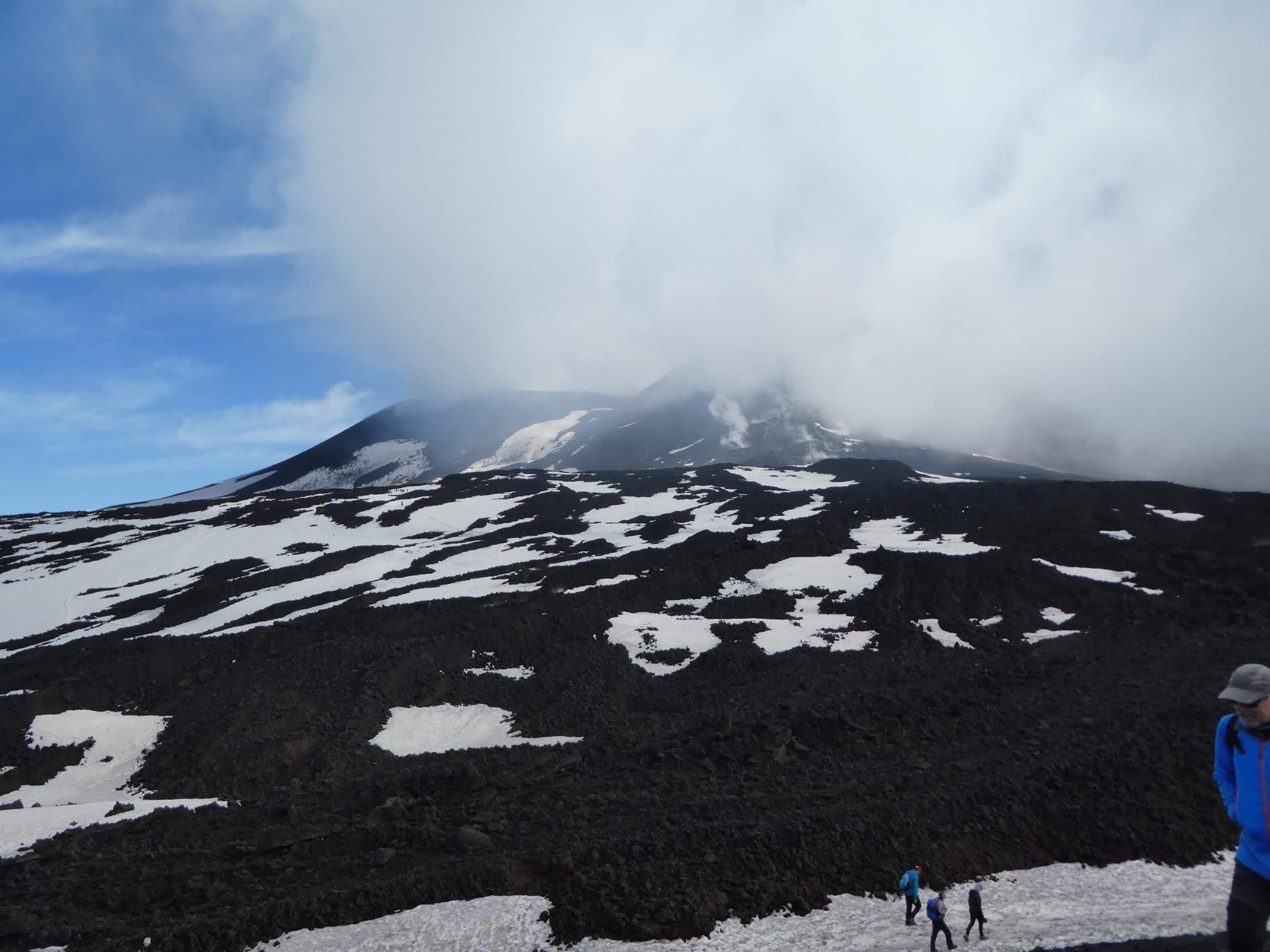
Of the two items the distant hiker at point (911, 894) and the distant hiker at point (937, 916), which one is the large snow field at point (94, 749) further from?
the distant hiker at point (937, 916)

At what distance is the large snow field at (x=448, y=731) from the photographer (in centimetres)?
3117

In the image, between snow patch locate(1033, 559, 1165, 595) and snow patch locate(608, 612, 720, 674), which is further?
snow patch locate(1033, 559, 1165, 595)

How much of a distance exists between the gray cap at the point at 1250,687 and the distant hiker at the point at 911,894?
1238cm

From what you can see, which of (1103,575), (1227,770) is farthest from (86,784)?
(1103,575)

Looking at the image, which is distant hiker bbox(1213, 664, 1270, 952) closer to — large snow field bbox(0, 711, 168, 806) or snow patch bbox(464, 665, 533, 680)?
snow patch bbox(464, 665, 533, 680)

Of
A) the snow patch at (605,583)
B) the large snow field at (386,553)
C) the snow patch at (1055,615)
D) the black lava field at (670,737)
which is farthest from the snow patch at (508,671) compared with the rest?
the snow patch at (1055,615)

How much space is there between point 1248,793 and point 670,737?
23180 millimetres

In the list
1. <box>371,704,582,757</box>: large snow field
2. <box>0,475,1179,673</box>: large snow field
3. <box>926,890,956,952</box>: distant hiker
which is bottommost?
<box>371,704,582,757</box>: large snow field

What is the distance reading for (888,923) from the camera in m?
15.9

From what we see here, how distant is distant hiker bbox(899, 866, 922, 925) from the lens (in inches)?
619

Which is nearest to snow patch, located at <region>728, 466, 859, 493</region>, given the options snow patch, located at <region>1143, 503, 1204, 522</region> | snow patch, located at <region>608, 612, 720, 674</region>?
snow patch, located at <region>1143, 503, 1204, 522</region>

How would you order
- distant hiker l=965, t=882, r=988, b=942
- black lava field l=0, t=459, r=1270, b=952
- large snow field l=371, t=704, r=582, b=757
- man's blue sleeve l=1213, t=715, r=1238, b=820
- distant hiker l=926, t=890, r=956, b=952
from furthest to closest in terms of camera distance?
large snow field l=371, t=704, r=582, b=757 → black lava field l=0, t=459, r=1270, b=952 → distant hiker l=965, t=882, r=988, b=942 → distant hiker l=926, t=890, r=956, b=952 → man's blue sleeve l=1213, t=715, r=1238, b=820

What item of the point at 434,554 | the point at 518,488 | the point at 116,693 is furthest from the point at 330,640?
the point at 518,488

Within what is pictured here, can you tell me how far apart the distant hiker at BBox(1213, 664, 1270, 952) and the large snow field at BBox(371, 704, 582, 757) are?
1003 inches
